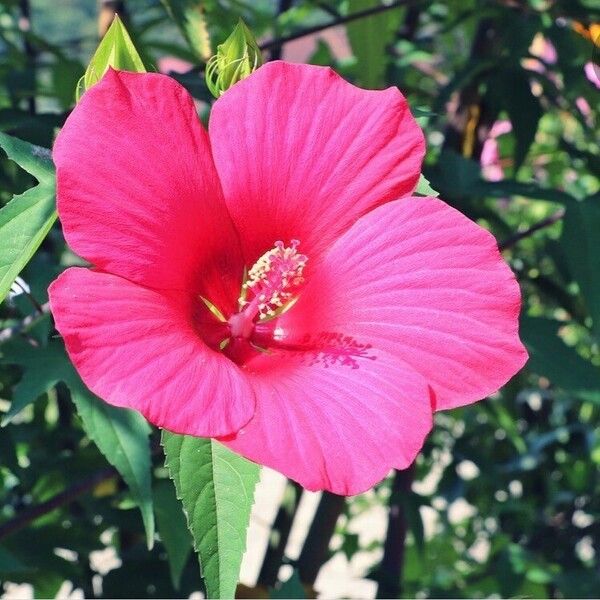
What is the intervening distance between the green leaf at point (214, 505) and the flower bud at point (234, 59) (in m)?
0.22

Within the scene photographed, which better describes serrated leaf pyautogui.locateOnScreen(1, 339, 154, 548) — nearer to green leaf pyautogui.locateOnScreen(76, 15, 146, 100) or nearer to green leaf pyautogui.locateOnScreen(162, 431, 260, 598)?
green leaf pyautogui.locateOnScreen(162, 431, 260, 598)

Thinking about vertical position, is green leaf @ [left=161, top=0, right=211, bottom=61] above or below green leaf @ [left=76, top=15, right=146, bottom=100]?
below

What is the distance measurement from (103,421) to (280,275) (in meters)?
0.21

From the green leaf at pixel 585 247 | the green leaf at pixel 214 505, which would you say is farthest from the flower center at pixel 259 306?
the green leaf at pixel 585 247

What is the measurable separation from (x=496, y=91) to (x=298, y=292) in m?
0.56

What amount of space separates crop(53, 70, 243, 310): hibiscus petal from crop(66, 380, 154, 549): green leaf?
0.20m

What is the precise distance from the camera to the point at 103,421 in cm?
75

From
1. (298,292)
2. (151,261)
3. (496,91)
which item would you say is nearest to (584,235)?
(496,91)

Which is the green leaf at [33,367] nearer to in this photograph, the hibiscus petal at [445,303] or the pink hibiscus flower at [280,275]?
the pink hibiscus flower at [280,275]

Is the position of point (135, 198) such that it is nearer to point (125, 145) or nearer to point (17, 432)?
point (125, 145)

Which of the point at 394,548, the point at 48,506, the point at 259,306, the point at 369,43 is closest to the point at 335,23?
the point at 369,43

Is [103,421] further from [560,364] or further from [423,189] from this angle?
[560,364]

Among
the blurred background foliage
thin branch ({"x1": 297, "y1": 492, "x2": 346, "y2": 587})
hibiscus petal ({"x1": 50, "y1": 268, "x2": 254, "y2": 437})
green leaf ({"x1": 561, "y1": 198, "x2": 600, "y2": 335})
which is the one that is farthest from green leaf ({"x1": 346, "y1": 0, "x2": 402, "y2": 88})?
hibiscus petal ({"x1": 50, "y1": 268, "x2": 254, "y2": 437})

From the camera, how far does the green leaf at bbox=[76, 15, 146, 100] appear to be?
0.55m
